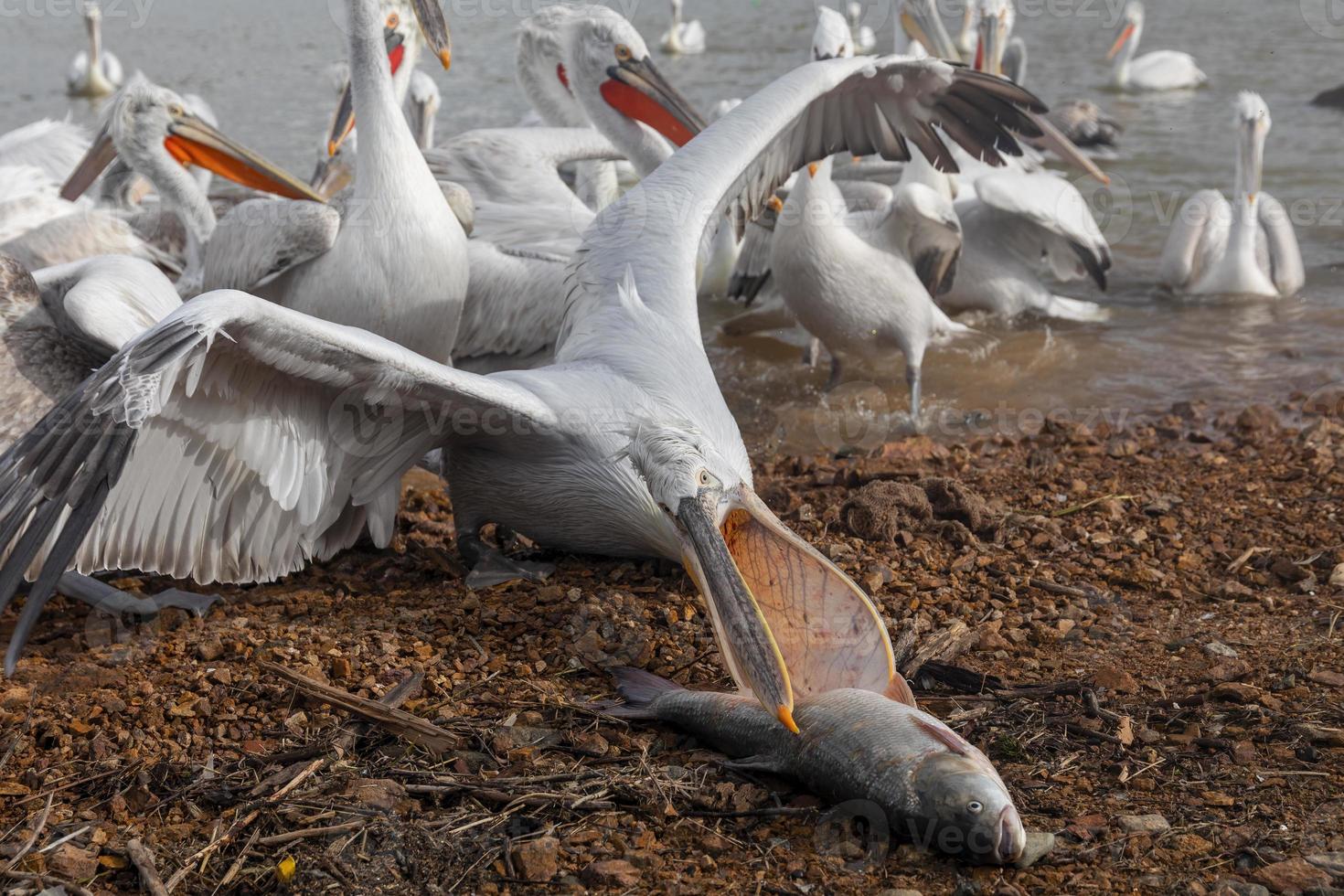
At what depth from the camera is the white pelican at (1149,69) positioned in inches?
548

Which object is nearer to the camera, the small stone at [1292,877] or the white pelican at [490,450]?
the small stone at [1292,877]

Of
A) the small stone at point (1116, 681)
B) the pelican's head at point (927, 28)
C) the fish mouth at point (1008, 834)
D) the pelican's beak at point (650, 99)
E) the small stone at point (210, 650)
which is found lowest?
the small stone at point (210, 650)

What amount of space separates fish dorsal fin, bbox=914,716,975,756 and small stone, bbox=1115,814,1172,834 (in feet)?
1.08

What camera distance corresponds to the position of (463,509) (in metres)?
3.81

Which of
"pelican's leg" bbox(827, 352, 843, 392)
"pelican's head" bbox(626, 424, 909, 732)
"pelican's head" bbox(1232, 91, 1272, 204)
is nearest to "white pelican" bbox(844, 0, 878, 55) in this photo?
"pelican's head" bbox(1232, 91, 1272, 204)

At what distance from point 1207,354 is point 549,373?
4.02 meters

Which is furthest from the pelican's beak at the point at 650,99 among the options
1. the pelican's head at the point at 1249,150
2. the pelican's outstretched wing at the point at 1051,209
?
the pelican's head at the point at 1249,150

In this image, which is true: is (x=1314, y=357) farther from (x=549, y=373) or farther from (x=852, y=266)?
(x=549, y=373)

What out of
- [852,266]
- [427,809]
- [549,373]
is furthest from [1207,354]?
[427,809]

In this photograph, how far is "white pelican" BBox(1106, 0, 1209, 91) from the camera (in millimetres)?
13922

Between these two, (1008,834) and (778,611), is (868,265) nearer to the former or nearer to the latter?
(778,611)

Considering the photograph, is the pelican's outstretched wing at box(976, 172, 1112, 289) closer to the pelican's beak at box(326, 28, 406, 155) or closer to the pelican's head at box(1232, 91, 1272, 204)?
the pelican's head at box(1232, 91, 1272, 204)

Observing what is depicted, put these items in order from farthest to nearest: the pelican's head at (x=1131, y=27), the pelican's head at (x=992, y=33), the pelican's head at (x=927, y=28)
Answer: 1. the pelican's head at (x=1131, y=27)
2. the pelican's head at (x=992, y=33)
3. the pelican's head at (x=927, y=28)

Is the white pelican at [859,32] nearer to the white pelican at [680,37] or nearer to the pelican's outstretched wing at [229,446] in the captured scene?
the white pelican at [680,37]
